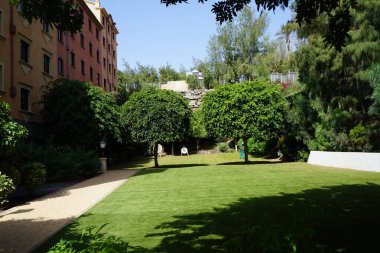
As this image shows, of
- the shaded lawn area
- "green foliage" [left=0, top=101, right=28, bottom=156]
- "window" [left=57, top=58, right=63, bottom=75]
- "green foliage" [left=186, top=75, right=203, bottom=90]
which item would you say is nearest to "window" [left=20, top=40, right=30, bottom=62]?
"window" [left=57, top=58, right=63, bottom=75]

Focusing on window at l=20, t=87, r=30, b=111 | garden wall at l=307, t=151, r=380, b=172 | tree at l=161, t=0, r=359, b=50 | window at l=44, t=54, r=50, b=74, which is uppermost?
window at l=44, t=54, r=50, b=74

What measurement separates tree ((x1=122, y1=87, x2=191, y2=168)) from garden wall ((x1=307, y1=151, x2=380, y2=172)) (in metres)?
9.62

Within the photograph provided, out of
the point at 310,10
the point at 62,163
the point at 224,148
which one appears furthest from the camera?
the point at 224,148

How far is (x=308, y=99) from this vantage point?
85.8ft

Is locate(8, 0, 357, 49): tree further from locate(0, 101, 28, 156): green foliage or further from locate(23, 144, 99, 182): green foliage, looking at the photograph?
locate(23, 144, 99, 182): green foliage

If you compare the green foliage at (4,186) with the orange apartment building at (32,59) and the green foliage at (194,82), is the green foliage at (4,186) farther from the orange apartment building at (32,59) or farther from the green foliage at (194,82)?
the green foliage at (194,82)

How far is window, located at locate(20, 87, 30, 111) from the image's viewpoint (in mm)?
21062

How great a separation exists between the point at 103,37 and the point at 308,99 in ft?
88.4

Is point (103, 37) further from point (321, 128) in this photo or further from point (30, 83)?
point (321, 128)

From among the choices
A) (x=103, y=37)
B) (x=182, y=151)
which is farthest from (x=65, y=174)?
(x=103, y=37)

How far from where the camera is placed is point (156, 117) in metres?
24.8

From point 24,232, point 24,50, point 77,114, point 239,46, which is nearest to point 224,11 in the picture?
point 24,232

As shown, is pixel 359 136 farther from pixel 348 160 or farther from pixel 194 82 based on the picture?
pixel 194 82

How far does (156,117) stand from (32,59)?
8.83 metres
